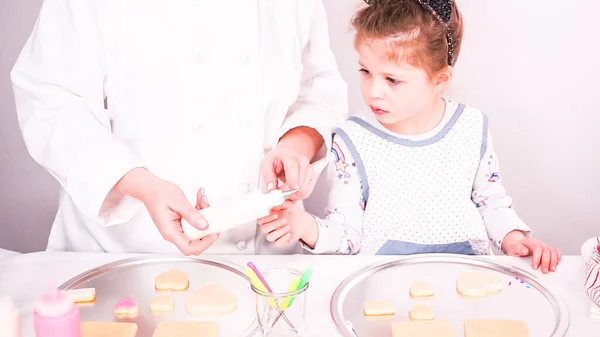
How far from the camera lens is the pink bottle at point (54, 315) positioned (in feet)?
2.26

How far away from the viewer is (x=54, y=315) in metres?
0.69

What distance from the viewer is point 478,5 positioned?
161 cm

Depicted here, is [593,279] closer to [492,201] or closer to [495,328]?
[495,328]

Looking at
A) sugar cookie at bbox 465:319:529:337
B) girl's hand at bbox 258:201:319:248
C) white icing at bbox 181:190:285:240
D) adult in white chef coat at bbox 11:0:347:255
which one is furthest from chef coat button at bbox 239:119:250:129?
sugar cookie at bbox 465:319:529:337

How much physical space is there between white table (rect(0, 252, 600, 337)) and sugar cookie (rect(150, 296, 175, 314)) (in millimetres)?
161

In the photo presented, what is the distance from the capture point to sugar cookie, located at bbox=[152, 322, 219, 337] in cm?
87

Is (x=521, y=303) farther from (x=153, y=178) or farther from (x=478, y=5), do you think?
(x=478, y=5)

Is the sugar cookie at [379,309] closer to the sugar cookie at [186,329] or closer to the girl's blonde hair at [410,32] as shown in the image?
the sugar cookie at [186,329]

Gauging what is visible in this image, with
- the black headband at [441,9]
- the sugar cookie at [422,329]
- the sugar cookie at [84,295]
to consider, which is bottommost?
the sugar cookie at [84,295]

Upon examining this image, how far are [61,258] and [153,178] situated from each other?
0.28m

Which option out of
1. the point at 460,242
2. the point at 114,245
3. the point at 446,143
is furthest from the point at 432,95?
the point at 114,245

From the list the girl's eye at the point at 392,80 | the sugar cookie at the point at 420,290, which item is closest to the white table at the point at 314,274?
the sugar cookie at the point at 420,290

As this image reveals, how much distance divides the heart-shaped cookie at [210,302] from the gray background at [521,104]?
0.75 metres

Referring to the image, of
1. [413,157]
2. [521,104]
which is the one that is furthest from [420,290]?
[521,104]
